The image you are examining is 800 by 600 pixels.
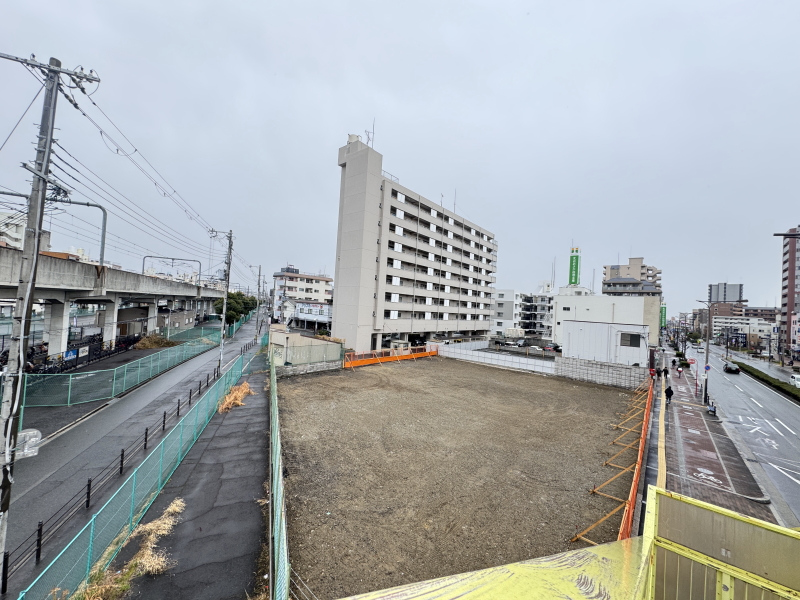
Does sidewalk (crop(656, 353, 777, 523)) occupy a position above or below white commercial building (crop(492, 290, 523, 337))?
below

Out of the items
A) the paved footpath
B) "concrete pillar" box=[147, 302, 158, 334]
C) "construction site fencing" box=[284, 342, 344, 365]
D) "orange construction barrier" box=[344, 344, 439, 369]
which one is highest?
"concrete pillar" box=[147, 302, 158, 334]

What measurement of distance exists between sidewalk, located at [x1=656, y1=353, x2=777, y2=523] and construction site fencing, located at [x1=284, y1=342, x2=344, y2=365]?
2337cm

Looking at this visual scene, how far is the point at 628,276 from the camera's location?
94375mm

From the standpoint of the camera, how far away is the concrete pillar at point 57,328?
2247cm

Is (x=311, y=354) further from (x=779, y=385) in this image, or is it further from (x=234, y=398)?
(x=779, y=385)

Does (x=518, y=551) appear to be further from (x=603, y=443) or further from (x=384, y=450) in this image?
(x=603, y=443)

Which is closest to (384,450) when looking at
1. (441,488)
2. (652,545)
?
(441,488)

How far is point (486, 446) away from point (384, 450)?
4545 mm

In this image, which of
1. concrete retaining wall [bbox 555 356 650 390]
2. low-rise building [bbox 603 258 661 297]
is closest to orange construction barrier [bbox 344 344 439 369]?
concrete retaining wall [bbox 555 356 650 390]

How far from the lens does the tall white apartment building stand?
37.2 m

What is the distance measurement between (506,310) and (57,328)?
255 feet

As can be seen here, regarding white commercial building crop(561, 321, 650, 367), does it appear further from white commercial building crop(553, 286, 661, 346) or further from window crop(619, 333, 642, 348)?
white commercial building crop(553, 286, 661, 346)

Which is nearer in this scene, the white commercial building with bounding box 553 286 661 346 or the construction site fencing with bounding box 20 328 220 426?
the construction site fencing with bounding box 20 328 220 426

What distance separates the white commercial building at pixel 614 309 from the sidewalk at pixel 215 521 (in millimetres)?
38964
